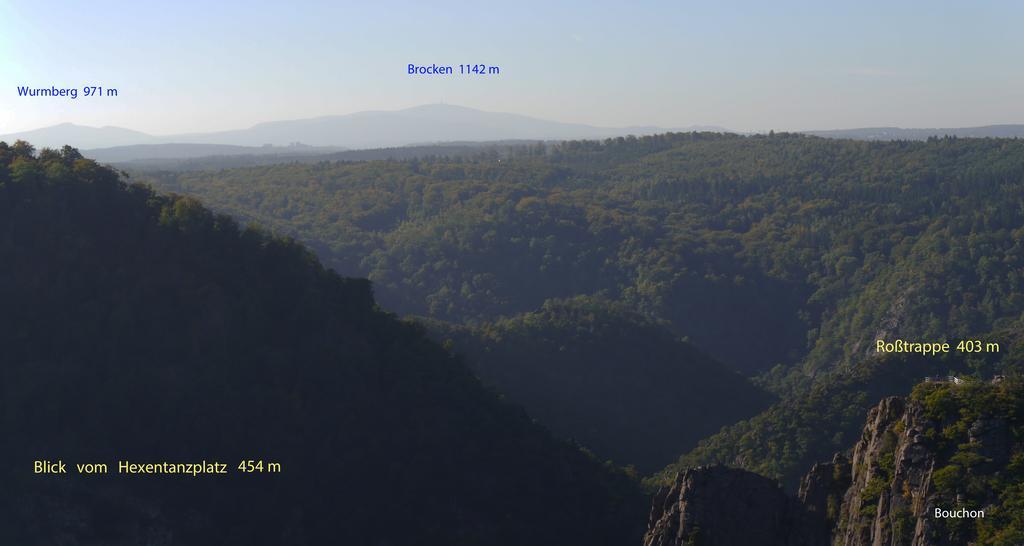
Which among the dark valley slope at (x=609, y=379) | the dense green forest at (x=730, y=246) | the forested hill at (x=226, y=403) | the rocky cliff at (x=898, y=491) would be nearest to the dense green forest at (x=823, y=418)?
the dark valley slope at (x=609, y=379)

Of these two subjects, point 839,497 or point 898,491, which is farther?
point 839,497

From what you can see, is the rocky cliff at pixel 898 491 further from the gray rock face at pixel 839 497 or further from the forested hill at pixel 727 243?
the forested hill at pixel 727 243

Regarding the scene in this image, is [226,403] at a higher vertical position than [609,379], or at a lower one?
higher

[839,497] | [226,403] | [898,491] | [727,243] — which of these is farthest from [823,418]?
[727,243]

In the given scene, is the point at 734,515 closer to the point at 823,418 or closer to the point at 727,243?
the point at 823,418

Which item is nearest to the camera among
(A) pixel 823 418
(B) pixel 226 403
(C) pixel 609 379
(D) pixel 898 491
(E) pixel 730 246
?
(D) pixel 898 491

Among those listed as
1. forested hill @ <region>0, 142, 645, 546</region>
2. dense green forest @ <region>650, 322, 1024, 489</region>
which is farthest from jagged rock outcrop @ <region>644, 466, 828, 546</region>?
dense green forest @ <region>650, 322, 1024, 489</region>
